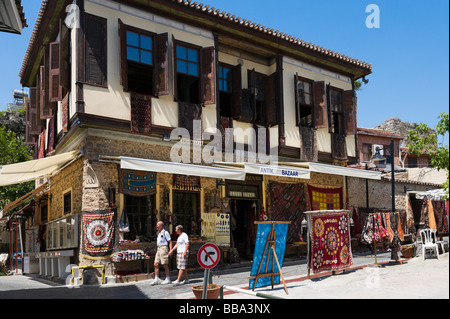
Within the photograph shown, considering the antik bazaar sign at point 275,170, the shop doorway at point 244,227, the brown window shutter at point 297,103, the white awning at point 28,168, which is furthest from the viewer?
the brown window shutter at point 297,103

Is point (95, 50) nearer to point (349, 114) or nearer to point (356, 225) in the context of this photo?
point (349, 114)

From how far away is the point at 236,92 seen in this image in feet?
46.5

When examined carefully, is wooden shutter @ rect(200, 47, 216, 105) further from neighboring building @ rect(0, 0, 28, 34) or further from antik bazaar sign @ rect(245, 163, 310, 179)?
neighboring building @ rect(0, 0, 28, 34)

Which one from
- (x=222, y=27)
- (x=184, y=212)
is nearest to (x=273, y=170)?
(x=184, y=212)

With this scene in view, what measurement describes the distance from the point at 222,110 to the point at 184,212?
479 cm

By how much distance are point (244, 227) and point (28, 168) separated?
7385 mm

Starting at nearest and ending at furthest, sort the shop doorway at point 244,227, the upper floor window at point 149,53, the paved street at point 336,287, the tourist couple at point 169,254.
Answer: the paved street at point 336,287, the tourist couple at point 169,254, the upper floor window at point 149,53, the shop doorway at point 244,227

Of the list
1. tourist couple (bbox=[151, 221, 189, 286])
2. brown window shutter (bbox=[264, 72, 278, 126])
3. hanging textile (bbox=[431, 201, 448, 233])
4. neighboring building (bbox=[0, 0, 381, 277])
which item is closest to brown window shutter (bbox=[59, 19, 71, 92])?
neighboring building (bbox=[0, 0, 381, 277])

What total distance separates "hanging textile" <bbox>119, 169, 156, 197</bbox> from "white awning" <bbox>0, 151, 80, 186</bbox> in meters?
1.45

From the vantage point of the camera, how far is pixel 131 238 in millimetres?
11461

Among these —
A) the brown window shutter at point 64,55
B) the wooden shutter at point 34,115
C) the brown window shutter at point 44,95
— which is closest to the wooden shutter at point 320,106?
the brown window shutter at point 64,55

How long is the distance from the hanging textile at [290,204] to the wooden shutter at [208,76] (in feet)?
13.4

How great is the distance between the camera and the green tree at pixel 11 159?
22.6m

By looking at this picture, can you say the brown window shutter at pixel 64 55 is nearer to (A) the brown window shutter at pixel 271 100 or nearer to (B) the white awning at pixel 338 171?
(A) the brown window shutter at pixel 271 100
